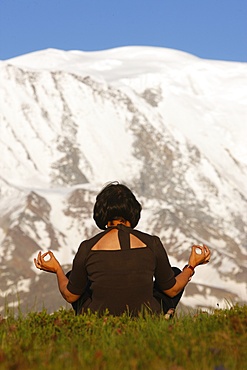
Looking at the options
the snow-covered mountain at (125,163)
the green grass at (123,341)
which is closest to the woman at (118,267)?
the green grass at (123,341)

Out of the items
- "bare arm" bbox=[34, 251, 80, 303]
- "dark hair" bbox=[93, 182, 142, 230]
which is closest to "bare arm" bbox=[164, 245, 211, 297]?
"dark hair" bbox=[93, 182, 142, 230]

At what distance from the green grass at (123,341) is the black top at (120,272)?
0.66 ft

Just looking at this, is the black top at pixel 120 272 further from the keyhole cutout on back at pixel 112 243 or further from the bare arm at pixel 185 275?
the bare arm at pixel 185 275

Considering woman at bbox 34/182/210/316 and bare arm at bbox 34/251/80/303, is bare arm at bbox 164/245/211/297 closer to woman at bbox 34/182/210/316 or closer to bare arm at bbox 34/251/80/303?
woman at bbox 34/182/210/316

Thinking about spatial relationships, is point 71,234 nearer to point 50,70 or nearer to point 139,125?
point 139,125

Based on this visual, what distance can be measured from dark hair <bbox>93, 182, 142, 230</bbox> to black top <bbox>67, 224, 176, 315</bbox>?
0.17 meters

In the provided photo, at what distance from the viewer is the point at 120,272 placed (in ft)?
21.9

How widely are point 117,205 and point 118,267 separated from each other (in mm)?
530

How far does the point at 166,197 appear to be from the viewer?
188 feet

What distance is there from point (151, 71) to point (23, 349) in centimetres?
6460

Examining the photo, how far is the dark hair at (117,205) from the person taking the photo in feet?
22.7

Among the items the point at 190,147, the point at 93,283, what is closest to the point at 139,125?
the point at 190,147

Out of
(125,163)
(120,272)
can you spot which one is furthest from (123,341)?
(125,163)

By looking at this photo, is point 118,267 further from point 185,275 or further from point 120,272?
point 185,275
